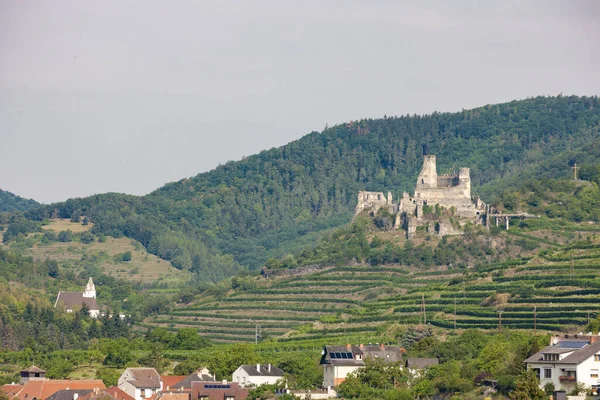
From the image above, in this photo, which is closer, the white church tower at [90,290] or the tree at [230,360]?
the tree at [230,360]

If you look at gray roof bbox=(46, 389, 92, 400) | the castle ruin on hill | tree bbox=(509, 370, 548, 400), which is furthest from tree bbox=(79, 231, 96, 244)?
tree bbox=(509, 370, 548, 400)

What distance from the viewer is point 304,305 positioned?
11819 cm

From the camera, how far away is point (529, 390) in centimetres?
6147

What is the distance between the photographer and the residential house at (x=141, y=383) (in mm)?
82050

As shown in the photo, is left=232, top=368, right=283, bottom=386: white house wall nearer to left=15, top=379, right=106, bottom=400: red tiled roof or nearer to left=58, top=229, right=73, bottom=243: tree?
left=15, top=379, right=106, bottom=400: red tiled roof

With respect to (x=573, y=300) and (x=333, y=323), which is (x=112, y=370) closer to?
(x=333, y=323)

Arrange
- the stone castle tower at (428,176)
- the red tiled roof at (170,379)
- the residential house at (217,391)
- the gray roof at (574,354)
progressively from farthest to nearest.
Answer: the stone castle tower at (428,176) → the red tiled roof at (170,379) → the residential house at (217,391) → the gray roof at (574,354)

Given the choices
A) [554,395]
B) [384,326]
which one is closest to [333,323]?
[384,326]

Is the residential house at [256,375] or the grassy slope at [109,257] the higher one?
the grassy slope at [109,257]

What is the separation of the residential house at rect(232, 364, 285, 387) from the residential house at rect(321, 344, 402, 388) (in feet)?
8.65

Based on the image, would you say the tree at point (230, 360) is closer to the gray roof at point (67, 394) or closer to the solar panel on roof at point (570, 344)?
the gray roof at point (67, 394)

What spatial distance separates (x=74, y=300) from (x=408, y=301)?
4253cm

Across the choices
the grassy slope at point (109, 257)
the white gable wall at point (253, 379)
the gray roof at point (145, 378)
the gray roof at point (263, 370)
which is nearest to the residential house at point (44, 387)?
the gray roof at point (145, 378)

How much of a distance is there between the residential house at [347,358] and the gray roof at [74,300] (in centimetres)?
5733
